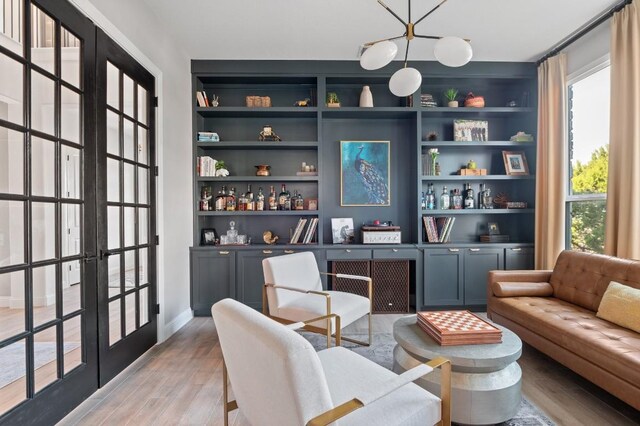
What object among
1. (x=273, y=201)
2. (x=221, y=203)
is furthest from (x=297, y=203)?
(x=221, y=203)

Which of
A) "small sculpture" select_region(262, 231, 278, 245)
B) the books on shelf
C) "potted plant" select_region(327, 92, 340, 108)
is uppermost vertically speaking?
"potted plant" select_region(327, 92, 340, 108)

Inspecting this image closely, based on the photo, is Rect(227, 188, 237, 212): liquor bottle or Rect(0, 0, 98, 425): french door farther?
Rect(227, 188, 237, 212): liquor bottle

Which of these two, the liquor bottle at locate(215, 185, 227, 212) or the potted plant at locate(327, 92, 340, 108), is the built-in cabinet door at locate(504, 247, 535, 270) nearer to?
the potted plant at locate(327, 92, 340, 108)

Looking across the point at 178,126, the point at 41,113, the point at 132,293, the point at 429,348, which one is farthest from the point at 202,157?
the point at 429,348

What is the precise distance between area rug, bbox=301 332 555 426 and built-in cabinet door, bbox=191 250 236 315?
1151mm

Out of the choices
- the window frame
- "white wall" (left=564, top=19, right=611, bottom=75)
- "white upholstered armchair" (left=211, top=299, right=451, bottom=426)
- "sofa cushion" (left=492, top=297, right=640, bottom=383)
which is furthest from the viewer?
the window frame

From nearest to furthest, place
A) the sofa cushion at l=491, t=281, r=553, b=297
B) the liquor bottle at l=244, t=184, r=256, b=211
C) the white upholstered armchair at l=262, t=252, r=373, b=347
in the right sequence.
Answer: the white upholstered armchair at l=262, t=252, r=373, b=347 < the sofa cushion at l=491, t=281, r=553, b=297 < the liquor bottle at l=244, t=184, r=256, b=211

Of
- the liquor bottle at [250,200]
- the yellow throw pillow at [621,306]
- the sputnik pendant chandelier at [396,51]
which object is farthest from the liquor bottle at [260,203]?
the yellow throw pillow at [621,306]

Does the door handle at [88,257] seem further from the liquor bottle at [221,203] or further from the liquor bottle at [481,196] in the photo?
the liquor bottle at [481,196]

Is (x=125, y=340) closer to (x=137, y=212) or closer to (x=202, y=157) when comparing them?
(x=137, y=212)

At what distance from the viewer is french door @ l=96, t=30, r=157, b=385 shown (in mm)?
2203

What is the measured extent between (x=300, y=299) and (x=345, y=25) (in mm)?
2564

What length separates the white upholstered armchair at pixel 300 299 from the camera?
252cm

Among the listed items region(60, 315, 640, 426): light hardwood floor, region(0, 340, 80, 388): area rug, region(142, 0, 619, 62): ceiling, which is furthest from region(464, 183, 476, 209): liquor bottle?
region(0, 340, 80, 388): area rug
